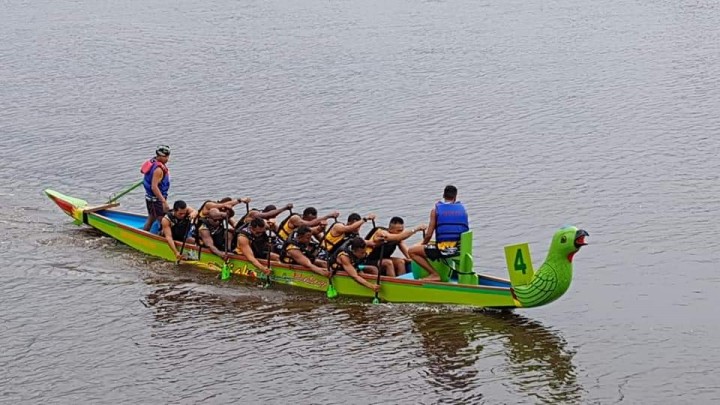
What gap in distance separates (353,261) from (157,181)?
505 centimetres

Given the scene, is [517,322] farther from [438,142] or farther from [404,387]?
[438,142]

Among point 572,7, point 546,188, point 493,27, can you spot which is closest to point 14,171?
point 546,188

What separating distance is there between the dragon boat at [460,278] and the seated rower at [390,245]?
23cm

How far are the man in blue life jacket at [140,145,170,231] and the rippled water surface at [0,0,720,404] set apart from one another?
1202 millimetres

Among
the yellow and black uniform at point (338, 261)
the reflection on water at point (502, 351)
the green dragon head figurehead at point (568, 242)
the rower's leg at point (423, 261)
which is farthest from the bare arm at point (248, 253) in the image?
the green dragon head figurehead at point (568, 242)

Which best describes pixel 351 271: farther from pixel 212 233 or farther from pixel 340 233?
pixel 212 233

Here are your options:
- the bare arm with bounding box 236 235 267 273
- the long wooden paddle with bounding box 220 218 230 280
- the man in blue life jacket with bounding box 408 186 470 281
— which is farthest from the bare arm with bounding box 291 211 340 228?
the man in blue life jacket with bounding box 408 186 470 281

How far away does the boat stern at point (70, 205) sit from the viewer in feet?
80.1

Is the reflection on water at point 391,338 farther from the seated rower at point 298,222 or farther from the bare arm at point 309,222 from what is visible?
the bare arm at point 309,222

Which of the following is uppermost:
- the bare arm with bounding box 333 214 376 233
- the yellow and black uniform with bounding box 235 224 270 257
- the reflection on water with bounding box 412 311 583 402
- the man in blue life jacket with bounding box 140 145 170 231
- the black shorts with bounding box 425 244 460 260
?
the man in blue life jacket with bounding box 140 145 170 231

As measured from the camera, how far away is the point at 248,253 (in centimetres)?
2042

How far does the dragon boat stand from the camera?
17.2m

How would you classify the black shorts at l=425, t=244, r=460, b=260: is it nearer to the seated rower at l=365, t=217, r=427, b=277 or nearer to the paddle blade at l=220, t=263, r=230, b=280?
the seated rower at l=365, t=217, r=427, b=277

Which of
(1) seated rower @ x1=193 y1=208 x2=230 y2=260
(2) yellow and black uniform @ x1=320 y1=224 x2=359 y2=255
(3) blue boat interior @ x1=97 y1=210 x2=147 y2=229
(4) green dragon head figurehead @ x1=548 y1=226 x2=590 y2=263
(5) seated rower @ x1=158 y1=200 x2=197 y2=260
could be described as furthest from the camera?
(3) blue boat interior @ x1=97 y1=210 x2=147 y2=229
